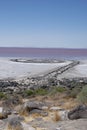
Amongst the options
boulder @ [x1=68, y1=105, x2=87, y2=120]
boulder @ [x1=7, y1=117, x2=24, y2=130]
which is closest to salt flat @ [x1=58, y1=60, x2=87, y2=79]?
boulder @ [x1=68, y1=105, x2=87, y2=120]

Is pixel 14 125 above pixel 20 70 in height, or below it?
above

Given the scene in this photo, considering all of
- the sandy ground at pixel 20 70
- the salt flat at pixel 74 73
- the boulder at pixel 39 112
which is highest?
the boulder at pixel 39 112

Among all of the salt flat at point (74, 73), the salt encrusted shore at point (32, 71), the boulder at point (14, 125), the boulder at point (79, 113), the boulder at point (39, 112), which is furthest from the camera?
the salt encrusted shore at point (32, 71)

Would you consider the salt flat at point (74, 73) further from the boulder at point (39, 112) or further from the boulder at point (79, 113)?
the boulder at point (79, 113)

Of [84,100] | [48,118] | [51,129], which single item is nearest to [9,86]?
[84,100]

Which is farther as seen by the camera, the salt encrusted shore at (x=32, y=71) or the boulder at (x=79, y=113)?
the salt encrusted shore at (x=32, y=71)

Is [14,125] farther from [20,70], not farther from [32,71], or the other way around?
[20,70]

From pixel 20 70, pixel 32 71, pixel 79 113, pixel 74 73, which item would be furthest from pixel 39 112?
pixel 20 70

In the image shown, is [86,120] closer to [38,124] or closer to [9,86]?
[38,124]

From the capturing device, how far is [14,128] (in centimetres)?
873

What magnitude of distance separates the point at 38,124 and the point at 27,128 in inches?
44.6

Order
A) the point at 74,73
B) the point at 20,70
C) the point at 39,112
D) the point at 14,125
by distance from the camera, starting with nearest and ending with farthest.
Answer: the point at 14,125
the point at 39,112
the point at 74,73
the point at 20,70

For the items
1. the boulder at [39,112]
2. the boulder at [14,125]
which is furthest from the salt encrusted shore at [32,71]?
the boulder at [14,125]

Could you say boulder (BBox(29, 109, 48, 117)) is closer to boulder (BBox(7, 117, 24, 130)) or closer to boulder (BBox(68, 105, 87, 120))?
boulder (BBox(68, 105, 87, 120))
